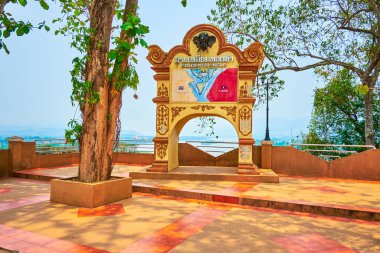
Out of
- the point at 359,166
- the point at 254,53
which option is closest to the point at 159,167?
the point at 254,53

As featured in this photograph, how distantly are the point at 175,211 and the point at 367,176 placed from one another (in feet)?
27.3

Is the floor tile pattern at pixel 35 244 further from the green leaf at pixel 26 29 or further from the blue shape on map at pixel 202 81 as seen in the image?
the blue shape on map at pixel 202 81

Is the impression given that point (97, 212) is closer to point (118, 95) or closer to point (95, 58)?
point (118, 95)

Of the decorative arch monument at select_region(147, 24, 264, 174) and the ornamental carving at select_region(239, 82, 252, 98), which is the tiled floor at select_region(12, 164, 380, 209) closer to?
the decorative arch monument at select_region(147, 24, 264, 174)

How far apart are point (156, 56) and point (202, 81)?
6.41ft

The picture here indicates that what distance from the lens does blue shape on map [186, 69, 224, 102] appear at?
10461mm

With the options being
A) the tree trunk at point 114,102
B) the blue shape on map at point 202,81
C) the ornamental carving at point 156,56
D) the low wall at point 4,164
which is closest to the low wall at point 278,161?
the low wall at point 4,164

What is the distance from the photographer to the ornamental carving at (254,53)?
33.5 feet

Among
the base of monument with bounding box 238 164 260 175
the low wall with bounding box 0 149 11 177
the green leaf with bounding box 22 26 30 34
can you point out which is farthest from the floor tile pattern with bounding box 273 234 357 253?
the low wall with bounding box 0 149 11 177

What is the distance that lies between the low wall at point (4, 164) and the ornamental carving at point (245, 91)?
9.20 meters

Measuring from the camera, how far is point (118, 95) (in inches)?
277

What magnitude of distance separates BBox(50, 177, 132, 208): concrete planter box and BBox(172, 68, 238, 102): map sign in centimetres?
463

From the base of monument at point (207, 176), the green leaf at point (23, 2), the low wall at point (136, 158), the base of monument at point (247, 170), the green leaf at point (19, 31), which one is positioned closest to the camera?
the green leaf at point (19, 31)

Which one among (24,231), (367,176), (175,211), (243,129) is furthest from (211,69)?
(24,231)
